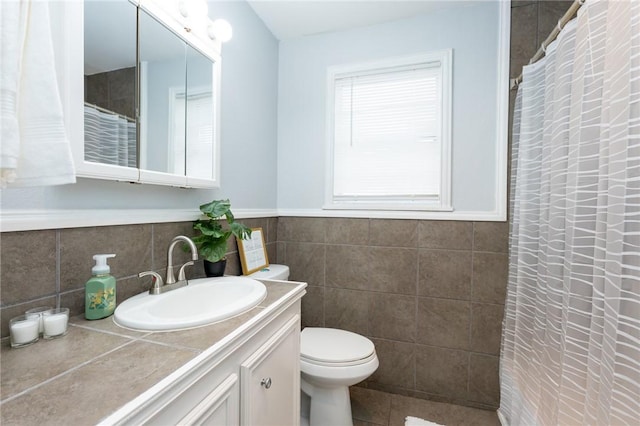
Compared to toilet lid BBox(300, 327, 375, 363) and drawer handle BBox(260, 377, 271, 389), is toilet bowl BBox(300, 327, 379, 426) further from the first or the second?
drawer handle BBox(260, 377, 271, 389)

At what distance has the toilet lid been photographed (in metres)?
1.43

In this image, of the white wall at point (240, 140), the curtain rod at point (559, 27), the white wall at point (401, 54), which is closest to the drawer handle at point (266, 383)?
the white wall at point (240, 140)

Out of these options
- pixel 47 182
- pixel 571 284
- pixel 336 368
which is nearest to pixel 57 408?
→ pixel 47 182

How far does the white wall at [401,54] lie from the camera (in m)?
1.74

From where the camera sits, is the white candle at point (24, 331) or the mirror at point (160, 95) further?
the mirror at point (160, 95)

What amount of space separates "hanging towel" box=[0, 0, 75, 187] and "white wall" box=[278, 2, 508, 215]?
5.10ft

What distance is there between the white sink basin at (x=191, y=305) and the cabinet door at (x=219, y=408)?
171mm

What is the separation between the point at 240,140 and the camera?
171cm

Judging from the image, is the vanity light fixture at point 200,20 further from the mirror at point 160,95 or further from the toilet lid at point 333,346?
the toilet lid at point 333,346

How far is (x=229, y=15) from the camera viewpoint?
159 cm

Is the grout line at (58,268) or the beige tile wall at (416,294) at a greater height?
the grout line at (58,268)

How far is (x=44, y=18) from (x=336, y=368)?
1.54 m

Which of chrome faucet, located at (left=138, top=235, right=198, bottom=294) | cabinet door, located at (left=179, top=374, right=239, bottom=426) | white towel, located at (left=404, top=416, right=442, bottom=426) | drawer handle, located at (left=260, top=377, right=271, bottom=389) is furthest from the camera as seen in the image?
white towel, located at (left=404, top=416, right=442, bottom=426)

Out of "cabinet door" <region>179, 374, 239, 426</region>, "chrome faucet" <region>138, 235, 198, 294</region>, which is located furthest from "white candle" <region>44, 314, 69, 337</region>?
"cabinet door" <region>179, 374, 239, 426</region>
